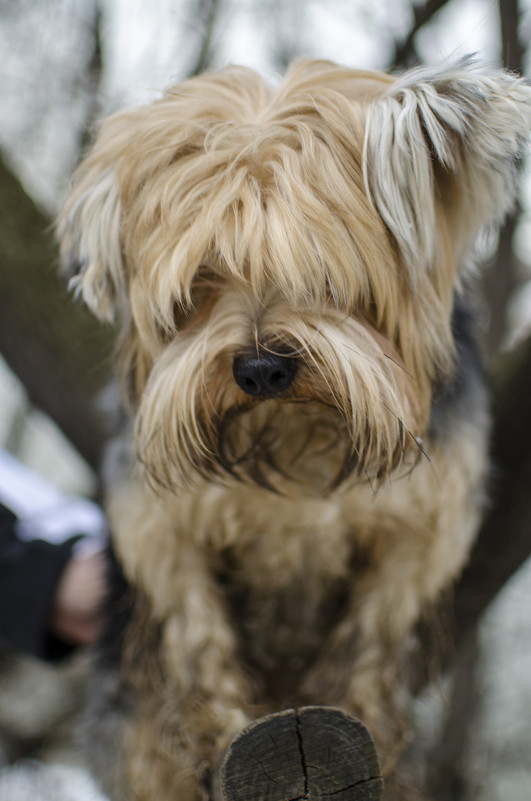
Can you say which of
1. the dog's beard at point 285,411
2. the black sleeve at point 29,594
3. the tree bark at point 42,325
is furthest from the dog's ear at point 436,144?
the black sleeve at point 29,594

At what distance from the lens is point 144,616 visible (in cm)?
240

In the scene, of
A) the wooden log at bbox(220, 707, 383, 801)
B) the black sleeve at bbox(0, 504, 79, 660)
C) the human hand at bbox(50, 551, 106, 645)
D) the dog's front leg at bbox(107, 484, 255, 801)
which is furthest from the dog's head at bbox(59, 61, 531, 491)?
the black sleeve at bbox(0, 504, 79, 660)

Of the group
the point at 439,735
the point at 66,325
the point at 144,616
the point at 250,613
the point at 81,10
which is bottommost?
the point at 439,735

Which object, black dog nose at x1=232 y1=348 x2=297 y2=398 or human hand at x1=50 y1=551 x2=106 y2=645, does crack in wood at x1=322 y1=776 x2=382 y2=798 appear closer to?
black dog nose at x1=232 y1=348 x2=297 y2=398

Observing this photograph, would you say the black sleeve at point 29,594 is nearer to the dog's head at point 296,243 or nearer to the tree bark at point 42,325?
the tree bark at point 42,325

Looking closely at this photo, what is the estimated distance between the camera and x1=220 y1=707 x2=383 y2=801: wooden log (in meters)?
1.51

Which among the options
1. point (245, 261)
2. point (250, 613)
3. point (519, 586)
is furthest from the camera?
point (519, 586)

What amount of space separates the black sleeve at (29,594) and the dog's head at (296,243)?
127cm

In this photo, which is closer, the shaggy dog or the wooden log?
the wooden log

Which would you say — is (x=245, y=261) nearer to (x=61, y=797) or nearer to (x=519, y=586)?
(x=61, y=797)

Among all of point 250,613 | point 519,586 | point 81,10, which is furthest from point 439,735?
point 81,10

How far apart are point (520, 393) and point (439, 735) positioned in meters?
3.04

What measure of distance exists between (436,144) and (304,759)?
4.86 feet

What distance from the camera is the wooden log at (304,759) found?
151 centimetres
